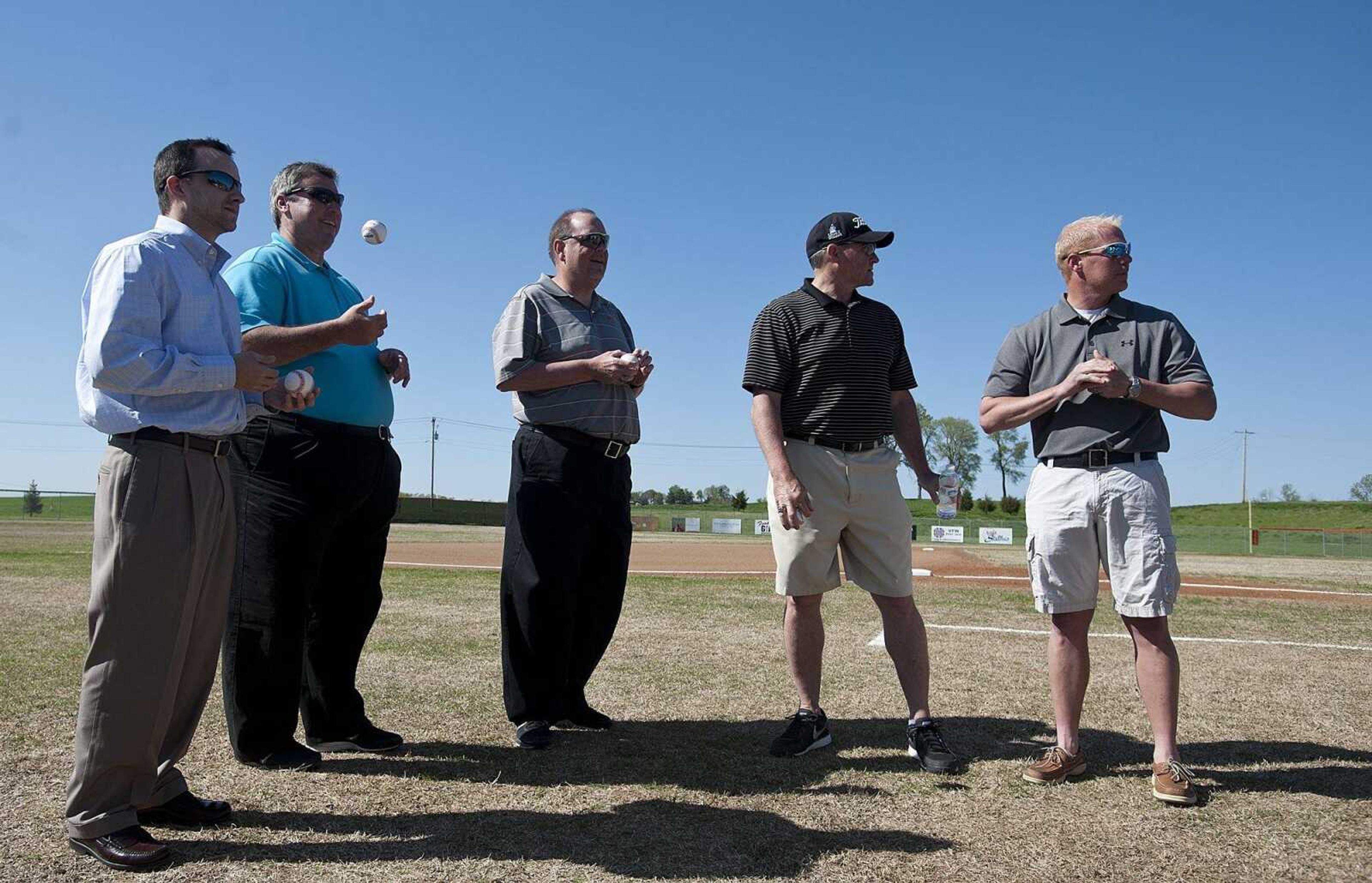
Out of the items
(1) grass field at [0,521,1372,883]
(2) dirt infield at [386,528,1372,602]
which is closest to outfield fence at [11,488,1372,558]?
(2) dirt infield at [386,528,1372,602]

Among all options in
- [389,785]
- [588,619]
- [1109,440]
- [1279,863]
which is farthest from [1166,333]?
[389,785]

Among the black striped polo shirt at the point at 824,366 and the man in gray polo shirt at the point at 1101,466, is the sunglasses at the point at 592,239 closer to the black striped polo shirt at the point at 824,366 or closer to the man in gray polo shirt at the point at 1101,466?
the black striped polo shirt at the point at 824,366

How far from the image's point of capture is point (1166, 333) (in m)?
3.57

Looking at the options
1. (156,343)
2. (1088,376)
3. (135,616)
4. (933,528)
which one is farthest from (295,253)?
(933,528)

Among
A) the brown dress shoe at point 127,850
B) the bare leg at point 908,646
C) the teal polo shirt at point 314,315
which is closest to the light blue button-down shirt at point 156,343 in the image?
the teal polo shirt at point 314,315

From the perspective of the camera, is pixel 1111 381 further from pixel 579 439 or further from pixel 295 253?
pixel 295 253

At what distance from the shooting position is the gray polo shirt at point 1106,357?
3.50 metres

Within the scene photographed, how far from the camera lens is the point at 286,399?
9.93 feet

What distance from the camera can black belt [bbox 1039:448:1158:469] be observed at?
3490mm

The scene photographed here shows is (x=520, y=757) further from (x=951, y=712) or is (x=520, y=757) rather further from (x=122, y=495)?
(x=951, y=712)

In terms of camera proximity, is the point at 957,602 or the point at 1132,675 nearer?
the point at 1132,675

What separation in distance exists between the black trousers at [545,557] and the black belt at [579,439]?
13 mm

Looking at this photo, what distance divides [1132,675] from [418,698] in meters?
4.07

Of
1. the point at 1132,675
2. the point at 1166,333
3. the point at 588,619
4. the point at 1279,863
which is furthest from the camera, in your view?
the point at 1132,675
